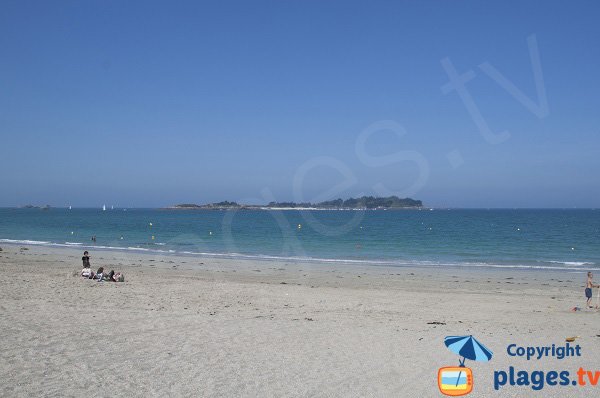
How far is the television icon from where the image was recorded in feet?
23.9

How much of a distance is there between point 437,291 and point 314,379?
12105 mm

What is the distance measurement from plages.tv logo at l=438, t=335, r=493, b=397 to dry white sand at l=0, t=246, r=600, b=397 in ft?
0.53

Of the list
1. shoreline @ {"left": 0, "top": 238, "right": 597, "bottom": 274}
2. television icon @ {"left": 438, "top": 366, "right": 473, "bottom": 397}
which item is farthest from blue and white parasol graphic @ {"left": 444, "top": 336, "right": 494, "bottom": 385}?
shoreline @ {"left": 0, "top": 238, "right": 597, "bottom": 274}

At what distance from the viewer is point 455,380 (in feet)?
25.2

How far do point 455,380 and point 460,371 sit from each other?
0.38m

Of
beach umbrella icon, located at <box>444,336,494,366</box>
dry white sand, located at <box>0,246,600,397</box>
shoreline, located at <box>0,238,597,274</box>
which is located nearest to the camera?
dry white sand, located at <box>0,246,600,397</box>

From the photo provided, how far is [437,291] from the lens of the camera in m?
18.6
